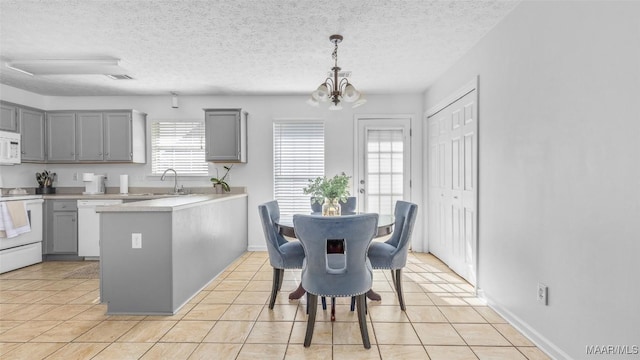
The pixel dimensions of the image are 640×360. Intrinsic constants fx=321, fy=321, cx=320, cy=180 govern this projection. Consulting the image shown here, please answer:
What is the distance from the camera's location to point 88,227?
177 inches

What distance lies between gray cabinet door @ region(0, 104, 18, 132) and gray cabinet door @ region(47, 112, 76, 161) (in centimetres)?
44

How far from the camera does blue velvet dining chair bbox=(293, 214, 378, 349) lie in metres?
2.01

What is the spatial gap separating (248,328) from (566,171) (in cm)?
245

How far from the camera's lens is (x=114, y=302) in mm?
2742

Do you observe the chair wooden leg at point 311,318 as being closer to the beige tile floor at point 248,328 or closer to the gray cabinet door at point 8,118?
the beige tile floor at point 248,328

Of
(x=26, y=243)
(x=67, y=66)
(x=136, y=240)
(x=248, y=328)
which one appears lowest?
(x=248, y=328)

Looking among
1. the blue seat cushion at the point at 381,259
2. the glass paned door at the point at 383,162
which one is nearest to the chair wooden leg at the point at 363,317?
the blue seat cushion at the point at 381,259

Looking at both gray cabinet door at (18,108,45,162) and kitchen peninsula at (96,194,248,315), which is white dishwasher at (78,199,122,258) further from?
kitchen peninsula at (96,194,248,315)

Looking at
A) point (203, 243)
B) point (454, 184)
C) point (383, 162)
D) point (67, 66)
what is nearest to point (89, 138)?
→ point (67, 66)

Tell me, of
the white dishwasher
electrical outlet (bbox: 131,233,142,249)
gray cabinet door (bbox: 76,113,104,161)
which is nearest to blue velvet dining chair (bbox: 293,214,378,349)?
electrical outlet (bbox: 131,233,142,249)

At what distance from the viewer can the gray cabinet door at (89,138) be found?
16.0 feet

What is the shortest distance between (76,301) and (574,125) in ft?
14.0

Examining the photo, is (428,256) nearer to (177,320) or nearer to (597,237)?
(597,237)

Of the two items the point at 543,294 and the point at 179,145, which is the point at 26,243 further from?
the point at 543,294
